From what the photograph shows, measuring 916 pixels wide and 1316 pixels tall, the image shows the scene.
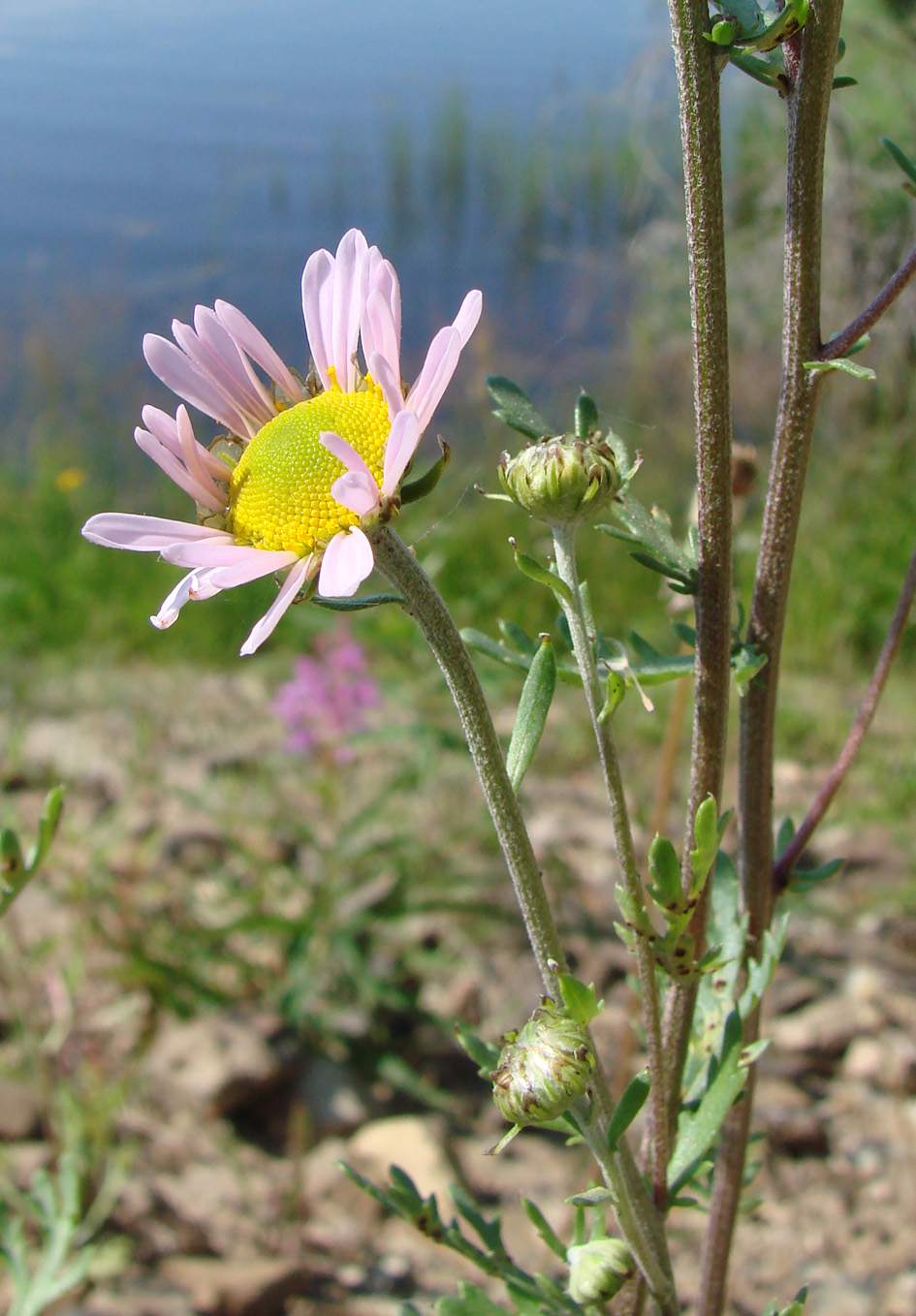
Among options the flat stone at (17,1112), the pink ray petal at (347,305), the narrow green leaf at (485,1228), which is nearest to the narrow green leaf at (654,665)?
the pink ray petal at (347,305)

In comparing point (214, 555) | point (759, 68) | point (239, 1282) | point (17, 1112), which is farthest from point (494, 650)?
point (17, 1112)

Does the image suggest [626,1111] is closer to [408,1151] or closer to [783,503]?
[783,503]

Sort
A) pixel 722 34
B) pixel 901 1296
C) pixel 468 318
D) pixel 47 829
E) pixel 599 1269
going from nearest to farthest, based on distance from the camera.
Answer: pixel 722 34 → pixel 468 318 → pixel 599 1269 → pixel 47 829 → pixel 901 1296

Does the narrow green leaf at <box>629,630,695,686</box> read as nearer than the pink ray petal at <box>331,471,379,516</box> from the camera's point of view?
No

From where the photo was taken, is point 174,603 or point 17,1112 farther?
point 17,1112

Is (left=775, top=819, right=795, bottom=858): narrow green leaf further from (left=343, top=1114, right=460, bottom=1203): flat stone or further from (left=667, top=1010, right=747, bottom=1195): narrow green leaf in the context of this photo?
(left=343, top=1114, right=460, bottom=1203): flat stone

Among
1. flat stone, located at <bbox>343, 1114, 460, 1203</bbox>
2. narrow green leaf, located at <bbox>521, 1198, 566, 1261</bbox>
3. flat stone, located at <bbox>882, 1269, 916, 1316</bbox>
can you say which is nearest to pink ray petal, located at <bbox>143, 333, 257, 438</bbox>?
narrow green leaf, located at <bbox>521, 1198, 566, 1261</bbox>

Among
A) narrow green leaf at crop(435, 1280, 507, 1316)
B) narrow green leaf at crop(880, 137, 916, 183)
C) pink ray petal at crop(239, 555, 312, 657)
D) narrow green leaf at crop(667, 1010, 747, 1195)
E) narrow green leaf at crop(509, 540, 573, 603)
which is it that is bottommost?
narrow green leaf at crop(435, 1280, 507, 1316)

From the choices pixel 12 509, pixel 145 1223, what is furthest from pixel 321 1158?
pixel 12 509
